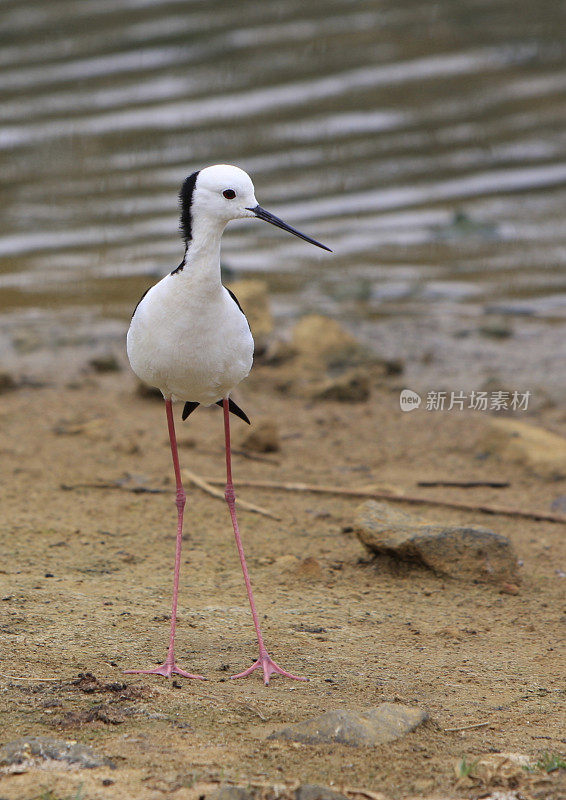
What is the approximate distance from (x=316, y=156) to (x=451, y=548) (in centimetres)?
625

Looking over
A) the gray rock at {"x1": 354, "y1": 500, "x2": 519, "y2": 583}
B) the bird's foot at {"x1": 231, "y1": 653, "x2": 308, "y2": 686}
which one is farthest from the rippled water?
the bird's foot at {"x1": 231, "y1": 653, "x2": 308, "y2": 686}

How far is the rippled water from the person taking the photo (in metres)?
7.77

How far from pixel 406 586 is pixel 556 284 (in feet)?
15.2

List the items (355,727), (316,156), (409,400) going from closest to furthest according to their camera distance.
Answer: (355,727) → (409,400) → (316,156)

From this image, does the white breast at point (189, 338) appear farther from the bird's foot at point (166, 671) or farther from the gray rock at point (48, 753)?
the gray rock at point (48, 753)

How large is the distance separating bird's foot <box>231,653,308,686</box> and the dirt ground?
41 mm

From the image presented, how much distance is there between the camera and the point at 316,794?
92.6 inches

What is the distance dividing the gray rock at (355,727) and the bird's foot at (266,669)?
418 mm

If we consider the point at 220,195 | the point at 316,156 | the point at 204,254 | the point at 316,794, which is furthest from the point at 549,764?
the point at 316,156

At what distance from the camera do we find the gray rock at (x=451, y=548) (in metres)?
3.91

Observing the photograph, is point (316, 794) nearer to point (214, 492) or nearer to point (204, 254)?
point (204, 254)

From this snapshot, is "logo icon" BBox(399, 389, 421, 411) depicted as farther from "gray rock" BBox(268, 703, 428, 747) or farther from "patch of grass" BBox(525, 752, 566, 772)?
"patch of grass" BBox(525, 752, 566, 772)

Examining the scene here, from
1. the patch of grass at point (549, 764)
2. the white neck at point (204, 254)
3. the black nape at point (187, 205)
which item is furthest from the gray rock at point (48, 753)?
the black nape at point (187, 205)

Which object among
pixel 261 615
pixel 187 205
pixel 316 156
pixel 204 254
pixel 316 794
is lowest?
pixel 261 615
